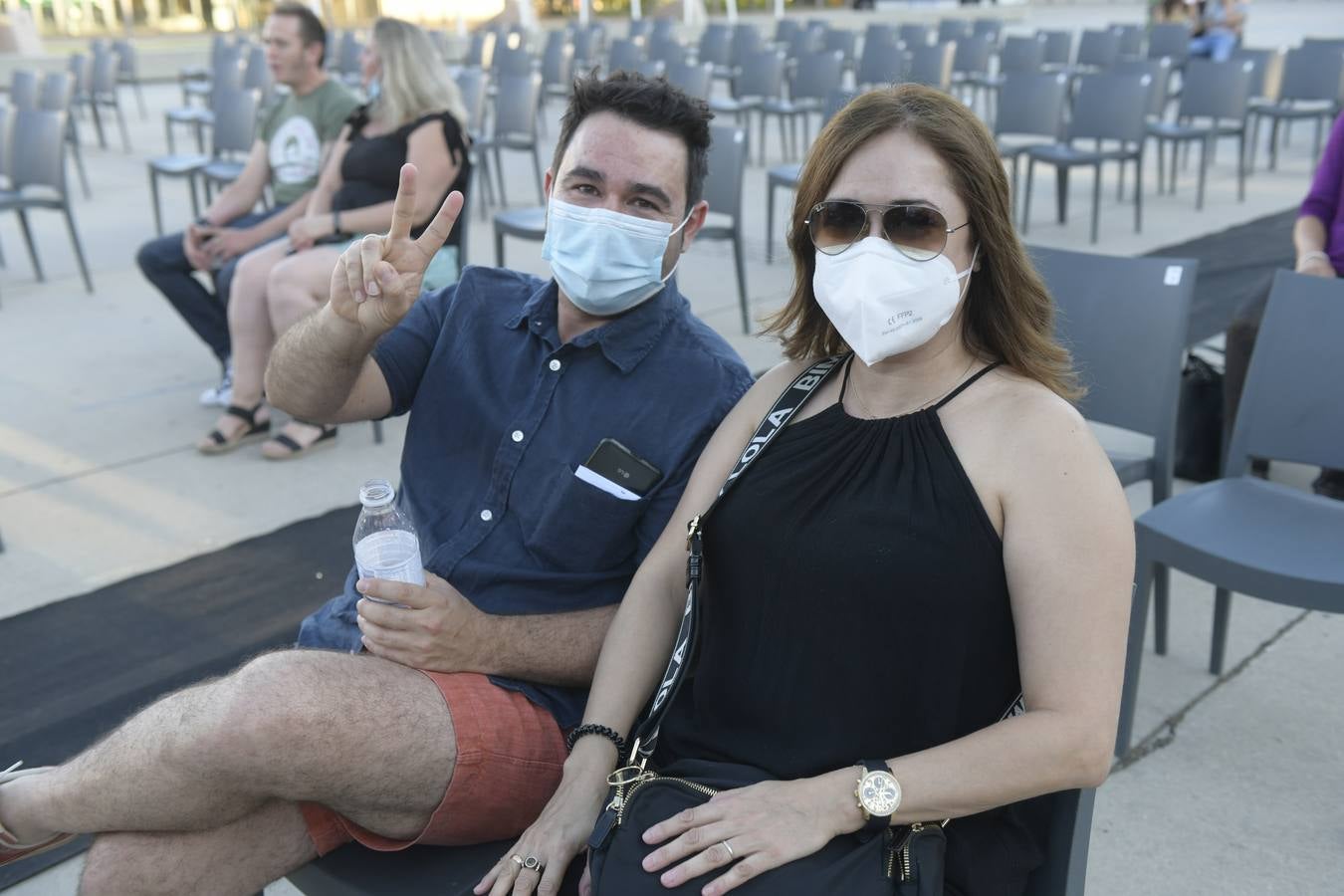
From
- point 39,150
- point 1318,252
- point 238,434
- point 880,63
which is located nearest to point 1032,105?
point 880,63

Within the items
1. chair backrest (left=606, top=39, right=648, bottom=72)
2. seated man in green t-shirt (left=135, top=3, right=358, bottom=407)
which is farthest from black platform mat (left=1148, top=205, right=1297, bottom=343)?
chair backrest (left=606, top=39, right=648, bottom=72)

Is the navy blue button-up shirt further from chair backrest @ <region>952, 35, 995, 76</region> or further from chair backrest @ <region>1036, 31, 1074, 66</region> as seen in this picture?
chair backrest @ <region>1036, 31, 1074, 66</region>

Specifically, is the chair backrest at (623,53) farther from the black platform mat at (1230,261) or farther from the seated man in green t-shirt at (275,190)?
the seated man in green t-shirt at (275,190)

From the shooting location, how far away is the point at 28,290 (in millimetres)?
6652

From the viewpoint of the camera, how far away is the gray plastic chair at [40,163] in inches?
251

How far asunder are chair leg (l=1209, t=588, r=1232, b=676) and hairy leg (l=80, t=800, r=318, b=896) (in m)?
2.21

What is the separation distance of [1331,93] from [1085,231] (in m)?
3.36

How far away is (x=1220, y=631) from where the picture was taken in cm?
285

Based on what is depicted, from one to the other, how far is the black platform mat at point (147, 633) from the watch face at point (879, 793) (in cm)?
173

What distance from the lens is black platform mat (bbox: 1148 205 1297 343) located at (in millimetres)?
5688

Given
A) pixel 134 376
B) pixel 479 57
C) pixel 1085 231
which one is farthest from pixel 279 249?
pixel 479 57

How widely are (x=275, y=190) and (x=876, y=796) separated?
445cm

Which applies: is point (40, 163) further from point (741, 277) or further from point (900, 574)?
point (900, 574)

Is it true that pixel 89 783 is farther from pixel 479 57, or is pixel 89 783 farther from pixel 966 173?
pixel 479 57
